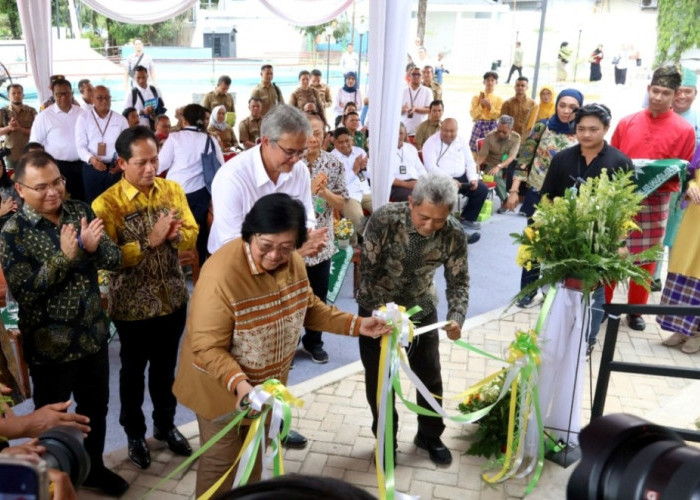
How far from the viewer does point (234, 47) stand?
1177 inches

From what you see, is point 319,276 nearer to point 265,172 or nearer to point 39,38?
point 265,172

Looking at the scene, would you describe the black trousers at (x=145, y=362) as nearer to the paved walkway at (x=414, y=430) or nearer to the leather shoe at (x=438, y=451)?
the paved walkway at (x=414, y=430)

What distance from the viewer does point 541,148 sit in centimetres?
592

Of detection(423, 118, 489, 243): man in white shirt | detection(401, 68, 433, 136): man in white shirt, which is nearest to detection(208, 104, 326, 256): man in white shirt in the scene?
detection(423, 118, 489, 243): man in white shirt

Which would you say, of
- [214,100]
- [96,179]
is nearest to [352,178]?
[96,179]

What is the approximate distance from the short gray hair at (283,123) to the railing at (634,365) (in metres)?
1.74

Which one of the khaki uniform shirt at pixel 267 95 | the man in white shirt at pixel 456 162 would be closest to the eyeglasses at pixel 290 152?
the man in white shirt at pixel 456 162

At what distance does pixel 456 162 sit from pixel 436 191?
542 cm

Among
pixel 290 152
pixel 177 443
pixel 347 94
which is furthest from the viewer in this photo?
pixel 347 94

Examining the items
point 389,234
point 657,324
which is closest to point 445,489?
point 389,234

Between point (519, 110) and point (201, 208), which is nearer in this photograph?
point (201, 208)

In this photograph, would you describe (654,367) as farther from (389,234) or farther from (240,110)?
(240,110)

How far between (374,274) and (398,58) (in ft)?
7.90

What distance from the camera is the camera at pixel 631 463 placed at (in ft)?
3.39
